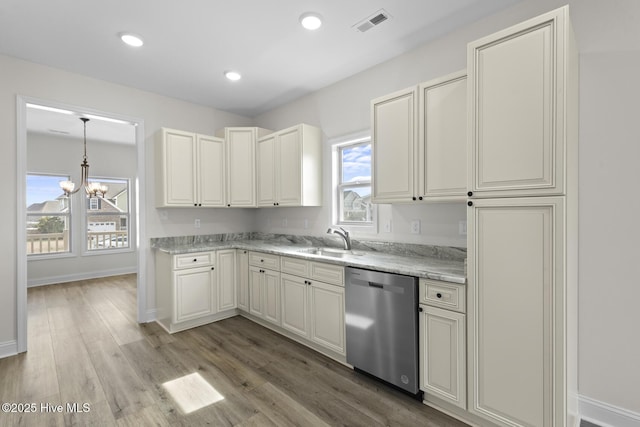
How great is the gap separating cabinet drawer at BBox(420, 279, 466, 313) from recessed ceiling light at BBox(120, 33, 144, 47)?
3055mm

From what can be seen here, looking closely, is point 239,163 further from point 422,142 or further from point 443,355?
point 443,355

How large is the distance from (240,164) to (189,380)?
2.60 metres

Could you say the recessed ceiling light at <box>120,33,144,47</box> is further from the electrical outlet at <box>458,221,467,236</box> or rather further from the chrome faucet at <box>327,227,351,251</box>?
the electrical outlet at <box>458,221,467,236</box>

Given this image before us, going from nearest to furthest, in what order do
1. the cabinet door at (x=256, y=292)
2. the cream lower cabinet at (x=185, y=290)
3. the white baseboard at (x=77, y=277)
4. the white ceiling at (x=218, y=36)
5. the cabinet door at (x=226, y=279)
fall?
the white ceiling at (x=218, y=36)
the cream lower cabinet at (x=185, y=290)
the cabinet door at (x=256, y=292)
the cabinet door at (x=226, y=279)
the white baseboard at (x=77, y=277)

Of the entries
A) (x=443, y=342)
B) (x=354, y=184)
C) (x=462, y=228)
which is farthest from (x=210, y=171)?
(x=443, y=342)

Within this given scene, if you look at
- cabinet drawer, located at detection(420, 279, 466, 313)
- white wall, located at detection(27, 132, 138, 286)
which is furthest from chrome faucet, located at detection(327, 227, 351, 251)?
white wall, located at detection(27, 132, 138, 286)

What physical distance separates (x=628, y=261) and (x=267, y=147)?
351 cm

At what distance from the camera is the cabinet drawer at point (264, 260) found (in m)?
3.26

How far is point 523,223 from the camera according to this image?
1.64 m

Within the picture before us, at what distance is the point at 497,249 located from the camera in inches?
68.1

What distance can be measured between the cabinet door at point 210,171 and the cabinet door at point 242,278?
0.78 metres

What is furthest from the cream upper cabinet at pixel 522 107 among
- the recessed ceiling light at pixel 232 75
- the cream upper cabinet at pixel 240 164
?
the cream upper cabinet at pixel 240 164

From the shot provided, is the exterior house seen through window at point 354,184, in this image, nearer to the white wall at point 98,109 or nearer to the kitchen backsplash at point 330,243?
the kitchen backsplash at point 330,243

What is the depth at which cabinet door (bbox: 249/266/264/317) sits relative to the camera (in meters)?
3.48
